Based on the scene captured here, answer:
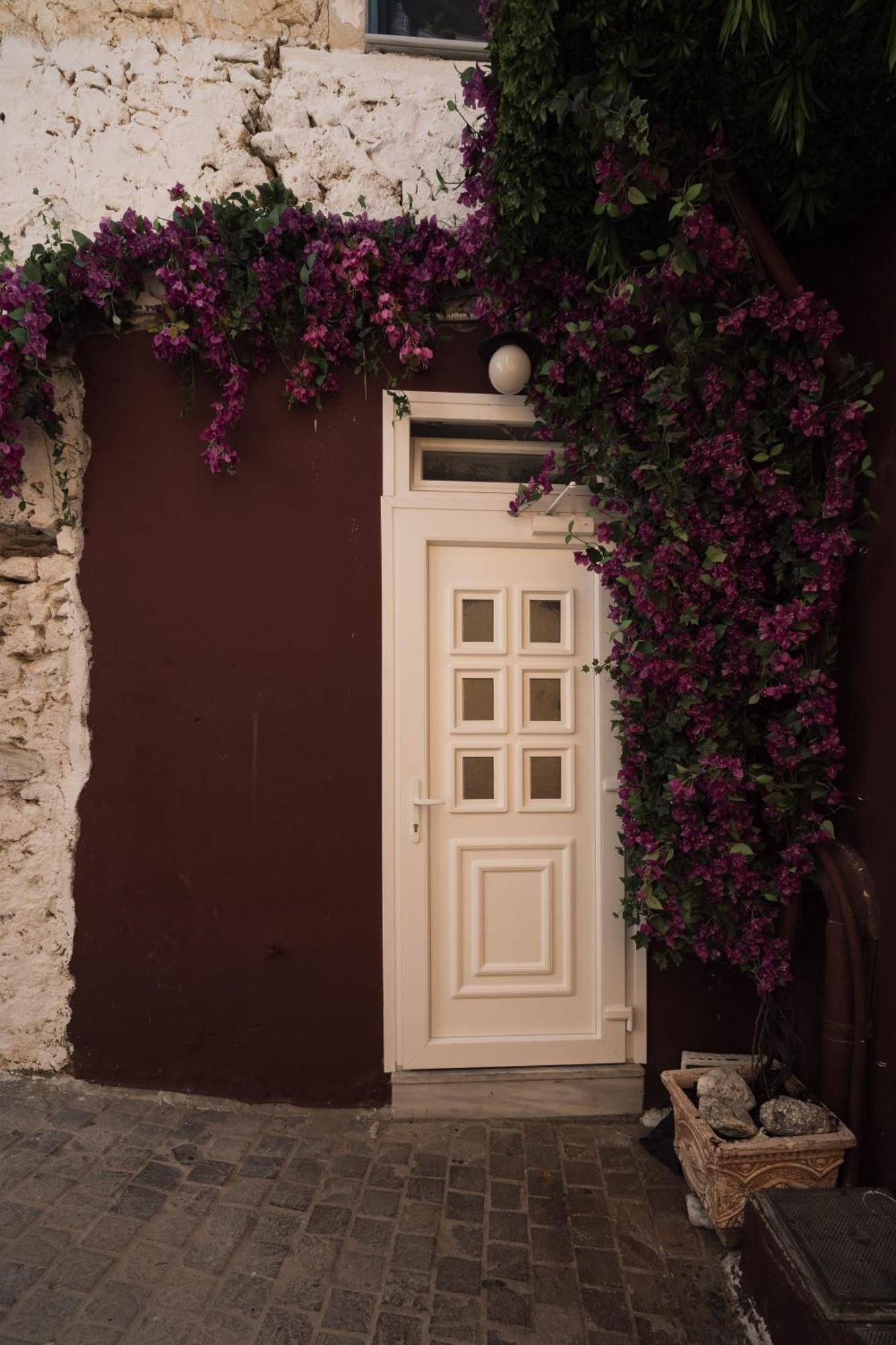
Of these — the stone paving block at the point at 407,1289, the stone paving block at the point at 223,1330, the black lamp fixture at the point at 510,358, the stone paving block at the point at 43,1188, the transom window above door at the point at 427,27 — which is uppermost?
the transom window above door at the point at 427,27

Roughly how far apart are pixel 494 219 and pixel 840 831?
8.98 feet

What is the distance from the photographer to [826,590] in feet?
8.27

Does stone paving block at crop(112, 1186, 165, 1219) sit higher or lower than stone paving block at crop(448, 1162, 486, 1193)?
higher

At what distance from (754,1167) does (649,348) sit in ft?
9.58

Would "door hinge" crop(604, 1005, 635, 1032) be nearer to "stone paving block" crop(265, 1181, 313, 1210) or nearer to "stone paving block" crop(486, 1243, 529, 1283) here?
"stone paving block" crop(486, 1243, 529, 1283)

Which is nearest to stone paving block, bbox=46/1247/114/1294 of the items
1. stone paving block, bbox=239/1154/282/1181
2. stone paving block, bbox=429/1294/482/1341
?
Result: stone paving block, bbox=239/1154/282/1181

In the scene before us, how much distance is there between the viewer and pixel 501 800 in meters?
3.13

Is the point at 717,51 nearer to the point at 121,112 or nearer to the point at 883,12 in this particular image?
the point at 883,12

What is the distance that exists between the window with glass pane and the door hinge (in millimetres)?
4506

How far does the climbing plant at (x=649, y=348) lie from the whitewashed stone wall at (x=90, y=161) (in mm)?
267

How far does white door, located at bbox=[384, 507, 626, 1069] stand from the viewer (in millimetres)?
3074

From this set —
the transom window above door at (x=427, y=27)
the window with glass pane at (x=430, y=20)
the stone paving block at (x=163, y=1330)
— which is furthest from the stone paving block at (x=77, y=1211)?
the window with glass pane at (x=430, y=20)

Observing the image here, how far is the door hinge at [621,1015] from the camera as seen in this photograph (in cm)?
309

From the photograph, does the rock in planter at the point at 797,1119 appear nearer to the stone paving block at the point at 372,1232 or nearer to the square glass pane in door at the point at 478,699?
the stone paving block at the point at 372,1232
